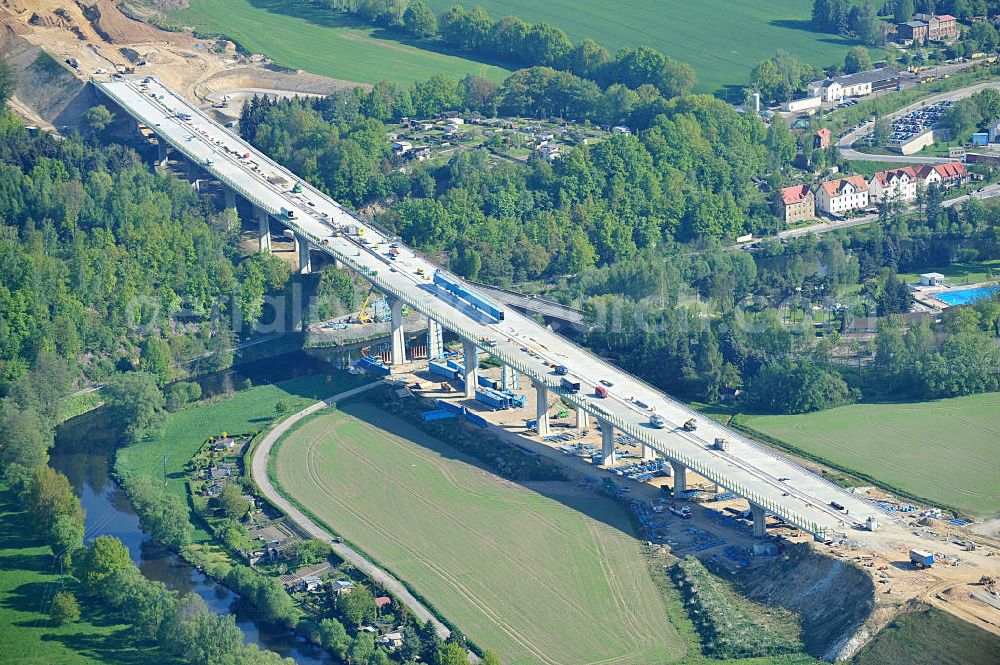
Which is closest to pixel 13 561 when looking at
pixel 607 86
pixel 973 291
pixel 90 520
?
pixel 90 520

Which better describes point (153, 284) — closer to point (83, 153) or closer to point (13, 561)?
point (83, 153)

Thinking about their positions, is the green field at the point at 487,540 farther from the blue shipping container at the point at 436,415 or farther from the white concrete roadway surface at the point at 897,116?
the white concrete roadway surface at the point at 897,116

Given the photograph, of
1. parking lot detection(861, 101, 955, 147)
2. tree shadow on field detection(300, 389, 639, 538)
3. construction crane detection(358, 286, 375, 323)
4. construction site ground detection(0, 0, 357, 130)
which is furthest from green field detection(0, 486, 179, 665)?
parking lot detection(861, 101, 955, 147)

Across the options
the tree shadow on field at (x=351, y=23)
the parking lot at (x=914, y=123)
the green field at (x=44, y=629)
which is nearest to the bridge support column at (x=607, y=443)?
the green field at (x=44, y=629)

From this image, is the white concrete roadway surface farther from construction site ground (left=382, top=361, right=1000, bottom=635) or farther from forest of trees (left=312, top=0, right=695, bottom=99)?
construction site ground (left=382, top=361, right=1000, bottom=635)

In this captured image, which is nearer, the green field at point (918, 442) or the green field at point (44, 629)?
the green field at point (44, 629)

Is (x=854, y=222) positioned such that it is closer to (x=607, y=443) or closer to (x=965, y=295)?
(x=965, y=295)

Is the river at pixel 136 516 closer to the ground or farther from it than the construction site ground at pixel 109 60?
closer to the ground
